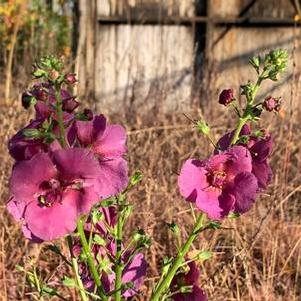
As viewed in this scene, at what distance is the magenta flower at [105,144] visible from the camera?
131cm

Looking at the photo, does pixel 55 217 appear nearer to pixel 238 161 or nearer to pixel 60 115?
pixel 60 115

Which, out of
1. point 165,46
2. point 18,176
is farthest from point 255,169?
point 165,46

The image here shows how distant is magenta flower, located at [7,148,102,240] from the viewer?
1.23 meters

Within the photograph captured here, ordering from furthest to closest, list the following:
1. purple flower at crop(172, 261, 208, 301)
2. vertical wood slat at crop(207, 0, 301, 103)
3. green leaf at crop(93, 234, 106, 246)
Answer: vertical wood slat at crop(207, 0, 301, 103), purple flower at crop(172, 261, 208, 301), green leaf at crop(93, 234, 106, 246)

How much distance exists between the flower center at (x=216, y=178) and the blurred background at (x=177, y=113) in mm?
351

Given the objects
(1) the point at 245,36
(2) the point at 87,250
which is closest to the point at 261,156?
(2) the point at 87,250

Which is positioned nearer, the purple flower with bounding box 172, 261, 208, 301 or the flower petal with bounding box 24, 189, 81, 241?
the flower petal with bounding box 24, 189, 81, 241

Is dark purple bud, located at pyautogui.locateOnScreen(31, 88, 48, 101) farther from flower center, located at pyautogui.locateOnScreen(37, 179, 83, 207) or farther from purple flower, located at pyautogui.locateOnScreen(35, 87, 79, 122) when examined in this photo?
flower center, located at pyautogui.locateOnScreen(37, 179, 83, 207)

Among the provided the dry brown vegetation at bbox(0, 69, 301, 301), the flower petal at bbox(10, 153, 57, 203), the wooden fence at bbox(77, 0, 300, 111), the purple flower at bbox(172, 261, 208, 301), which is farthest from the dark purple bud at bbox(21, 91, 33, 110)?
the wooden fence at bbox(77, 0, 300, 111)

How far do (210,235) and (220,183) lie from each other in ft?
5.89

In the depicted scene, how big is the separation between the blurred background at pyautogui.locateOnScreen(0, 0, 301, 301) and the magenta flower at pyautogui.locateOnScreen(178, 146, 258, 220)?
340 millimetres

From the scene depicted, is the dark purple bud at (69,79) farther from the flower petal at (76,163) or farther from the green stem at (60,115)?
the flower petal at (76,163)

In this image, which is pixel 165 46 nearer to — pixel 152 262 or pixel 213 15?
pixel 213 15

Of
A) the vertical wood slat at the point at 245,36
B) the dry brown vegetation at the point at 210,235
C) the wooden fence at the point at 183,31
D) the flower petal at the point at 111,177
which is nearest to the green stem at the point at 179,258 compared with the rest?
the flower petal at the point at 111,177
